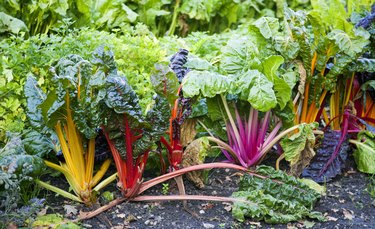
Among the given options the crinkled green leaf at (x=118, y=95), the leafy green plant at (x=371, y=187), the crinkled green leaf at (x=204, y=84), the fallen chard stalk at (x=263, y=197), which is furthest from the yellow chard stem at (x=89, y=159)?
the leafy green plant at (x=371, y=187)

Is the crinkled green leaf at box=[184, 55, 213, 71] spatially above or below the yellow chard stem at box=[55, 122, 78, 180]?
above

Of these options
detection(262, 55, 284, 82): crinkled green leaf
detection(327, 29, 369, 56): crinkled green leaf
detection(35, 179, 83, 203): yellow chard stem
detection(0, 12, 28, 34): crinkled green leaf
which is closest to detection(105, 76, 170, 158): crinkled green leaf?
detection(35, 179, 83, 203): yellow chard stem

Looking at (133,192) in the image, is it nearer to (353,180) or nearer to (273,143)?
(273,143)

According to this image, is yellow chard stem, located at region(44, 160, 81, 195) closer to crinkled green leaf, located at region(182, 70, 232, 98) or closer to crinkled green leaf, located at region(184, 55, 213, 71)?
crinkled green leaf, located at region(182, 70, 232, 98)

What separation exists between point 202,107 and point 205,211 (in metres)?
0.71

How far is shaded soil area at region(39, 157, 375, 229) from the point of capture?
2932mm

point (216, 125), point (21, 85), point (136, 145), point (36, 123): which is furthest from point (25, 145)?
point (216, 125)

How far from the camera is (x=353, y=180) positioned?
3602mm

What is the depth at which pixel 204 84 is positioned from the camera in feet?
10.3

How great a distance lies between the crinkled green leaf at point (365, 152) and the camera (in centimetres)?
362

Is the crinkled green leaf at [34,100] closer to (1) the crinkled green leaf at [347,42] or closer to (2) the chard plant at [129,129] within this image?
(2) the chard plant at [129,129]

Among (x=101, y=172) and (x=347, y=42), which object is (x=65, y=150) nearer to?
(x=101, y=172)

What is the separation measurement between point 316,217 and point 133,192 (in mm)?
1048

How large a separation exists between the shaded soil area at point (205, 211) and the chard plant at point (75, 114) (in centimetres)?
12
